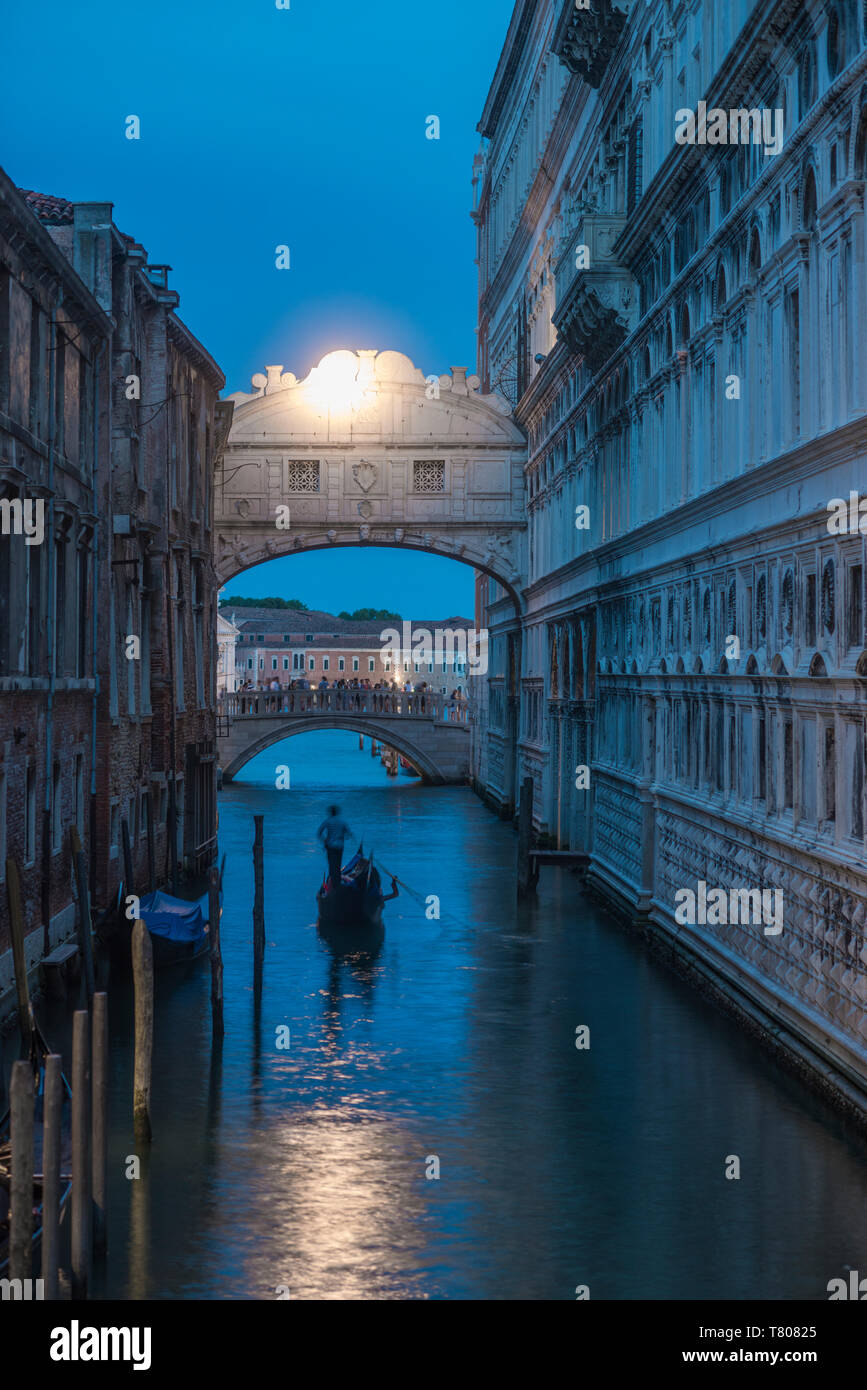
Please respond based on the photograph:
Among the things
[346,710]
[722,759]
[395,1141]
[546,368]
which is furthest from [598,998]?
[346,710]

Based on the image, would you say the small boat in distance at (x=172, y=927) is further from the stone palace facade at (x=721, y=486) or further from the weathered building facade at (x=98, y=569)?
the stone palace facade at (x=721, y=486)

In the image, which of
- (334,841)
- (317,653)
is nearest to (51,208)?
(334,841)

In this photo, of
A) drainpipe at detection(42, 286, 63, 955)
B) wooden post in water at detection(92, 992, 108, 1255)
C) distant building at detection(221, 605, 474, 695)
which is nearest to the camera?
wooden post in water at detection(92, 992, 108, 1255)

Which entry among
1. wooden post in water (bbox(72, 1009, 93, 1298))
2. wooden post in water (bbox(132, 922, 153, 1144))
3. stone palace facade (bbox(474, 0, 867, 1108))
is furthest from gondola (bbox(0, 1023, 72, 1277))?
stone palace facade (bbox(474, 0, 867, 1108))

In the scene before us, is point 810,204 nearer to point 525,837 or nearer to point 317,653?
point 525,837

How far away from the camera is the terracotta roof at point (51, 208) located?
66.3 ft

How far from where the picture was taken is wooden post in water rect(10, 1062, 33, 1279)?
8.15 metres

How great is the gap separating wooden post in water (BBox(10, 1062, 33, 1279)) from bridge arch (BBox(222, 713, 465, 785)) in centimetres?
4126

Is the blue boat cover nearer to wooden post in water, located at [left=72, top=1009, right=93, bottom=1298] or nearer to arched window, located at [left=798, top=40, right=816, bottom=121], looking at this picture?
wooden post in water, located at [left=72, top=1009, right=93, bottom=1298]

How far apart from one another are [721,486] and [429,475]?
1918cm

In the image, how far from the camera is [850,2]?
1158 centimetres

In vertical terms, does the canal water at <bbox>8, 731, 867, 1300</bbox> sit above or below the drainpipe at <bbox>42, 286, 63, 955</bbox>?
below

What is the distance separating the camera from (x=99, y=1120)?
31.6ft
